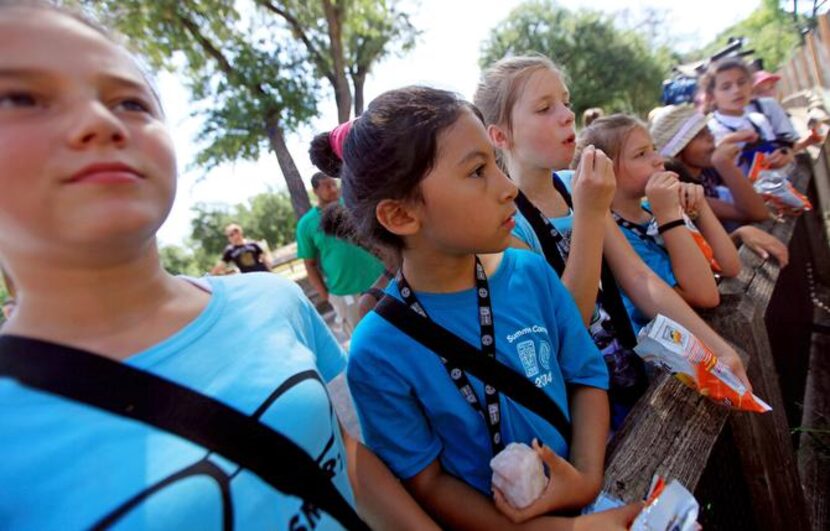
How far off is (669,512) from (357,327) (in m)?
0.84

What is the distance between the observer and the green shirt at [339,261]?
506 cm

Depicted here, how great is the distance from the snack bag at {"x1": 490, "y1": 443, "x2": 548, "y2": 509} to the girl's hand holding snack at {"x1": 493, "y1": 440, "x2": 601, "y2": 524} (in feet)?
0.06

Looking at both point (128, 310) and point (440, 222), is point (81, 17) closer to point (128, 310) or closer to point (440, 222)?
point (128, 310)

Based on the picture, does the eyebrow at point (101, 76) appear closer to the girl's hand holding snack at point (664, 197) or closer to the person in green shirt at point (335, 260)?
the girl's hand holding snack at point (664, 197)

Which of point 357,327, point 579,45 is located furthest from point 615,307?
point 579,45

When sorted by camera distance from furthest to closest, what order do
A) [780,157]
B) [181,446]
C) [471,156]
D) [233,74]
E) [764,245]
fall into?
1. [233,74]
2. [780,157]
3. [764,245]
4. [471,156]
5. [181,446]

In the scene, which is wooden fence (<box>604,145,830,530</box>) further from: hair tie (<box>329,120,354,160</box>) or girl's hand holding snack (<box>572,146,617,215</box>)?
hair tie (<box>329,120,354,160</box>)

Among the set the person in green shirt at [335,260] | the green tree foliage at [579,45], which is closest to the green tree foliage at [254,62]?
the person in green shirt at [335,260]

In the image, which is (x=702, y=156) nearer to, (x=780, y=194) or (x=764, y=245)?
(x=780, y=194)

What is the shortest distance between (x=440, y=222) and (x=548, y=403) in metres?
0.56

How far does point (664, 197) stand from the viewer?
1.89m

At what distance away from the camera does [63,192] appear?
2.40 feet

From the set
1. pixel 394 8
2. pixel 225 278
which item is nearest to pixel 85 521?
pixel 225 278

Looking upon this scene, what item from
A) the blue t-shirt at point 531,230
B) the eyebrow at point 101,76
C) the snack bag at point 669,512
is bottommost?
the snack bag at point 669,512
